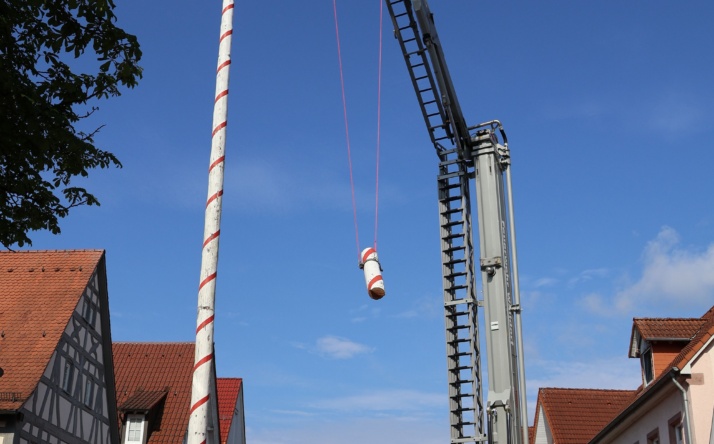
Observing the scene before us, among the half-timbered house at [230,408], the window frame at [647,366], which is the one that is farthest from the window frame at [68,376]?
the window frame at [647,366]

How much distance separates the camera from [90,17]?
12.6 meters

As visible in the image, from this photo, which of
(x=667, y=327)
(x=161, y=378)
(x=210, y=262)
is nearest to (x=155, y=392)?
(x=161, y=378)

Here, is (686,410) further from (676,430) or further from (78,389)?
(78,389)

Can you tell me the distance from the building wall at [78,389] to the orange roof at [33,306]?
29 centimetres

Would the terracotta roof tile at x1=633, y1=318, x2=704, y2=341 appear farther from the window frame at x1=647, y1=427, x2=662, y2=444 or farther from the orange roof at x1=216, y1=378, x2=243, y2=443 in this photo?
the orange roof at x1=216, y1=378, x2=243, y2=443

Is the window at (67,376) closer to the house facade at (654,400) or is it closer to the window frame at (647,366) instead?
the house facade at (654,400)

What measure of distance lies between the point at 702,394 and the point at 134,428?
1889 centimetres

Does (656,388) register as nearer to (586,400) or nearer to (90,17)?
(586,400)

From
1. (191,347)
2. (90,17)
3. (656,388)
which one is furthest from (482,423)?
(191,347)

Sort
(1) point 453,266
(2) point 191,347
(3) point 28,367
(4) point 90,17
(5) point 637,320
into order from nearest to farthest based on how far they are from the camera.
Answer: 1. (4) point 90,17
2. (1) point 453,266
3. (3) point 28,367
4. (5) point 637,320
5. (2) point 191,347

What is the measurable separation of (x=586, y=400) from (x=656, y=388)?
1313cm

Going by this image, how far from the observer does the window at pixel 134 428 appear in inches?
1205

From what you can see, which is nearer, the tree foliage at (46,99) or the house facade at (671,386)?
the tree foliage at (46,99)

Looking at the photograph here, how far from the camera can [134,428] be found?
1212 inches
